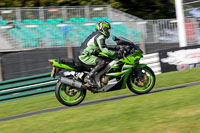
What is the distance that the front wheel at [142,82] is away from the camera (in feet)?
28.7

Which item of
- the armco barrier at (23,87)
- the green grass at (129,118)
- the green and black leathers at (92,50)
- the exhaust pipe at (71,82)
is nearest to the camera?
the green grass at (129,118)

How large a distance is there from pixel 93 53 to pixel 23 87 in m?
5.64

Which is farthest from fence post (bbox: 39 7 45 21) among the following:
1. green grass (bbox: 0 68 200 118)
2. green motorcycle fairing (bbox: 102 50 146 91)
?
green motorcycle fairing (bbox: 102 50 146 91)

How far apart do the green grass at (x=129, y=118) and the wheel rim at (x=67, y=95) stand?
693mm

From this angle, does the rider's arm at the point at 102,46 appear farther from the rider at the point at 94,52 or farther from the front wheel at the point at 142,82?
the front wheel at the point at 142,82

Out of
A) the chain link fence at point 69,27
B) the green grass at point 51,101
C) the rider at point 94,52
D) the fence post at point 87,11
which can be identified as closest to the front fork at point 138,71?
the rider at point 94,52

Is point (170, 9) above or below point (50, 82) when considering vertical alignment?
above

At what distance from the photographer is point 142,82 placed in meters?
8.74

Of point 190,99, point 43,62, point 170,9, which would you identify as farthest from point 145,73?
point 170,9

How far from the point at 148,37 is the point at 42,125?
12.7 metres

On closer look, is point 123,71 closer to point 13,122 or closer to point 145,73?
point 145,73

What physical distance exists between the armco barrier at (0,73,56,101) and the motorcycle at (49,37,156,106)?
512cm

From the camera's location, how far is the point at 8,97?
43.9 ft

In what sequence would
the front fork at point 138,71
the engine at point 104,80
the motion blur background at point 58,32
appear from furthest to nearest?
the motion blur background at point 58,32 → the front fork at point 138,71 → the engine at point 104,80
